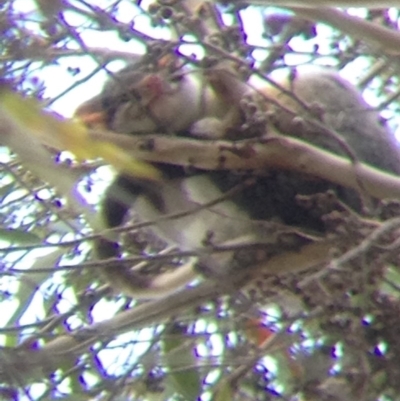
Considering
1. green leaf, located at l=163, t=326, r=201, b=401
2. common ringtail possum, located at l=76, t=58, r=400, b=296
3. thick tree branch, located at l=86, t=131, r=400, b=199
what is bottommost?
green leaf, located at l=163, t=326, r=201, b=401

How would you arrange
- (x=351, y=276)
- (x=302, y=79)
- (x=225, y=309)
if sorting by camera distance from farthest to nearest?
(x=302, y=79), (x=225, y=309), (x=351, y=276)

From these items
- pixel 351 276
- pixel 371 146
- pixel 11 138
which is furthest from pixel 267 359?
pixel 11 138

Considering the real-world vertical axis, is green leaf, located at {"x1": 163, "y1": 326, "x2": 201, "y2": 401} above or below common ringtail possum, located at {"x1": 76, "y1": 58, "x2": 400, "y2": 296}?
below

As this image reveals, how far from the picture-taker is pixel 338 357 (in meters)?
1.73

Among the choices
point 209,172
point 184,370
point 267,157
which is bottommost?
point 184,370

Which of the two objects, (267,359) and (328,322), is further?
(267,359)

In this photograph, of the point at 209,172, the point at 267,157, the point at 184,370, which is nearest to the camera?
the point at 267,157

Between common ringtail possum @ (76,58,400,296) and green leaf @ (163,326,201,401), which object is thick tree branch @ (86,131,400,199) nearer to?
common ringtail possum @ (76,58,400,296)

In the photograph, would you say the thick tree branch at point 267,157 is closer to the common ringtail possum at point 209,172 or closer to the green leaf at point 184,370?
the common ringtail possum at point 209,172

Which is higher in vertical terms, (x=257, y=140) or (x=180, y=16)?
(x=180, y=16)

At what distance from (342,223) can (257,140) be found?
0.22 metres

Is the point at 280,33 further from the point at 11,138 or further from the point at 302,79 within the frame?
the point at 11,138

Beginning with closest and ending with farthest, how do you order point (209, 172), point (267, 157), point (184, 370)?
point (267, 157) < point (184, 370) < point (209, 172)

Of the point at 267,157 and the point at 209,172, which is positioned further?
the point at 209,172
